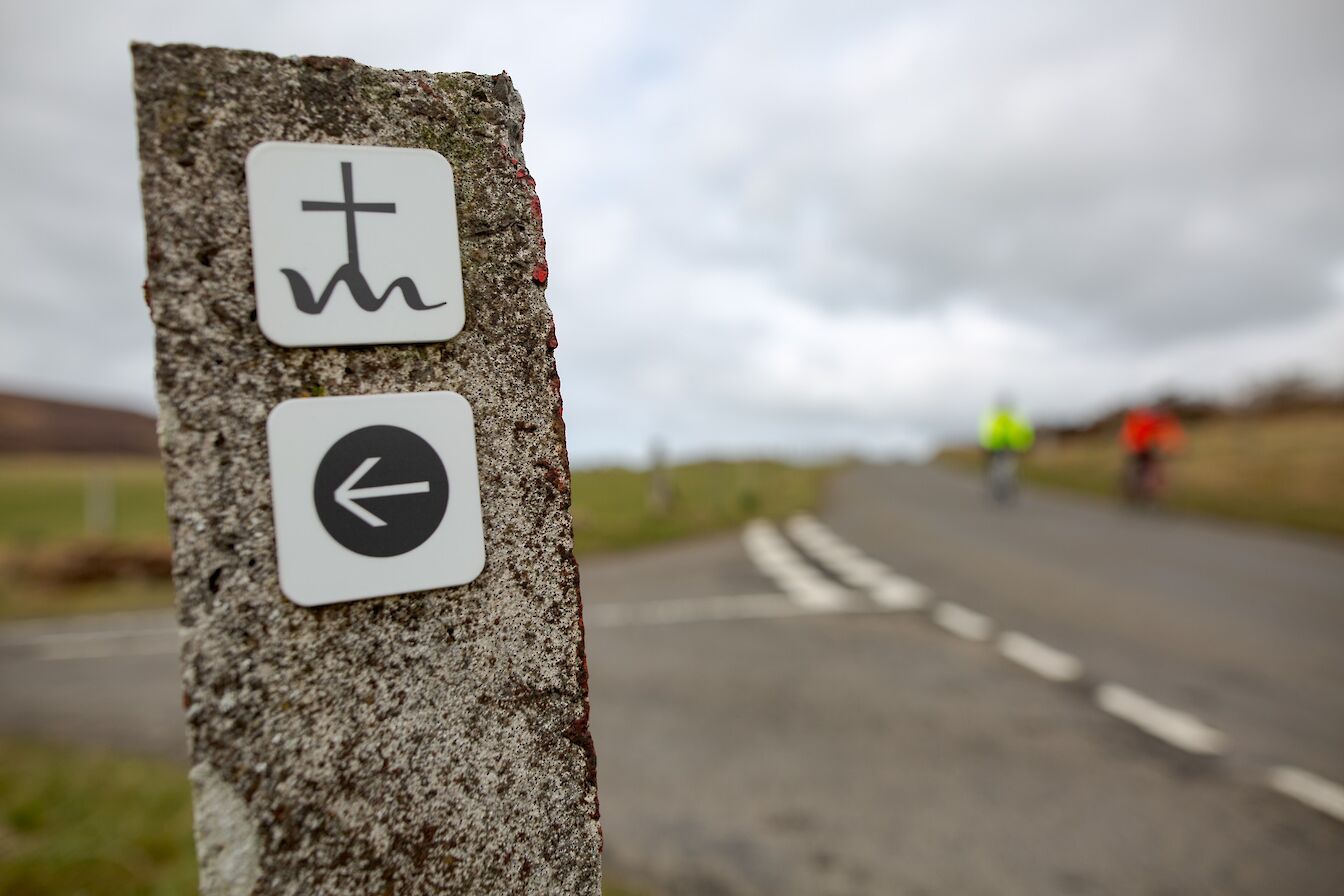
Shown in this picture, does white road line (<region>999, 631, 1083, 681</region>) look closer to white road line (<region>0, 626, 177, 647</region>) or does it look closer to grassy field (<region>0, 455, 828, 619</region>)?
grassy field (<region>0, 455, 828, 619</region>)

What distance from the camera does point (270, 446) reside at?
120cm

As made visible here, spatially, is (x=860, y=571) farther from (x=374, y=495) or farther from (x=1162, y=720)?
(x=374, y=495)

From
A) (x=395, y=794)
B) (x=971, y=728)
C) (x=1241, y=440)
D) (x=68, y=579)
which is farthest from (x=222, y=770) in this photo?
(x=1241, y=440)

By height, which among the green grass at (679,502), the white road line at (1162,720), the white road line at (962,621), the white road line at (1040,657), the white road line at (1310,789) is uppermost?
the green grass at (679,502)

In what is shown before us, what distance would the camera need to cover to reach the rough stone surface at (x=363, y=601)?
46.0 inches

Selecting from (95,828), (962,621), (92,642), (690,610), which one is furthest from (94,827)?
(962,621)

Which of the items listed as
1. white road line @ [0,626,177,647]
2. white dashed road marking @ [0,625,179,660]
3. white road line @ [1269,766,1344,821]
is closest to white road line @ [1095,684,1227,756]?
white road line @ [1269,766,1344,821]

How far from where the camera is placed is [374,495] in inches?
49.7

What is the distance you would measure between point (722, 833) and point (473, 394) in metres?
3.13

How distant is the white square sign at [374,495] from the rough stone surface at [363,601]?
0.09 feet

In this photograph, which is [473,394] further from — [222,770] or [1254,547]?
[1254,547]

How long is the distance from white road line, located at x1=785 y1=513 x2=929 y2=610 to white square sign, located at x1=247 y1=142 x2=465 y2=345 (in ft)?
23.9

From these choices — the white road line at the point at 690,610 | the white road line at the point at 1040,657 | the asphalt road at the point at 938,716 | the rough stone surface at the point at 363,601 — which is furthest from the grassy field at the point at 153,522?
the rough stone surface at the point at 363,601

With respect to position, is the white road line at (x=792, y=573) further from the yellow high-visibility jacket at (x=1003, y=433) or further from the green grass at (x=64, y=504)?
the green grass at (x=64, y=504)
